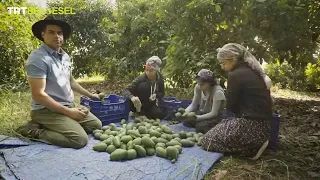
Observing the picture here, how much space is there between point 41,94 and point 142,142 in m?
1.07

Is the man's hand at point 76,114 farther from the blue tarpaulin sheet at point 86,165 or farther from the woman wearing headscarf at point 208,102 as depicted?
the woman wearing headscarf at point 208,102

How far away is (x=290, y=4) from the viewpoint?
3.89 meters

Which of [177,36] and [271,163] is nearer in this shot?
[271,163]

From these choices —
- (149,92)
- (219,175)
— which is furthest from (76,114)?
(219,175)

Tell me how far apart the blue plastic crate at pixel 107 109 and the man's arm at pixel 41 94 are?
0.70 metres

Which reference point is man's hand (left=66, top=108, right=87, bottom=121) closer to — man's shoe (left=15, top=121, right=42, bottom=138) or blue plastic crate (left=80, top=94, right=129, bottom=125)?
man's shoe (left=15, top=121, right=42, bottom=138)

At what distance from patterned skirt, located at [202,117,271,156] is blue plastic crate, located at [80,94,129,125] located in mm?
1343

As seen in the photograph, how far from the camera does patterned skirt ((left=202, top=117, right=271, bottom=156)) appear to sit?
2691mm

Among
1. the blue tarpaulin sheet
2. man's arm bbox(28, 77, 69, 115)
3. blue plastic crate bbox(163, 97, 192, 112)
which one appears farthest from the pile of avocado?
blue plastic crate bbox(163, 97, 192, 112)

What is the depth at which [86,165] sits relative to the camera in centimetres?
235

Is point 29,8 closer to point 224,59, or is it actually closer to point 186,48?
point 186,48

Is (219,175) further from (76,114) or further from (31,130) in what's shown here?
(31,130)

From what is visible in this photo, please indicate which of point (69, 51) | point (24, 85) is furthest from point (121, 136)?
point (69, 51)

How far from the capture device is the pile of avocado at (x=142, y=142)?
8.23 feet
